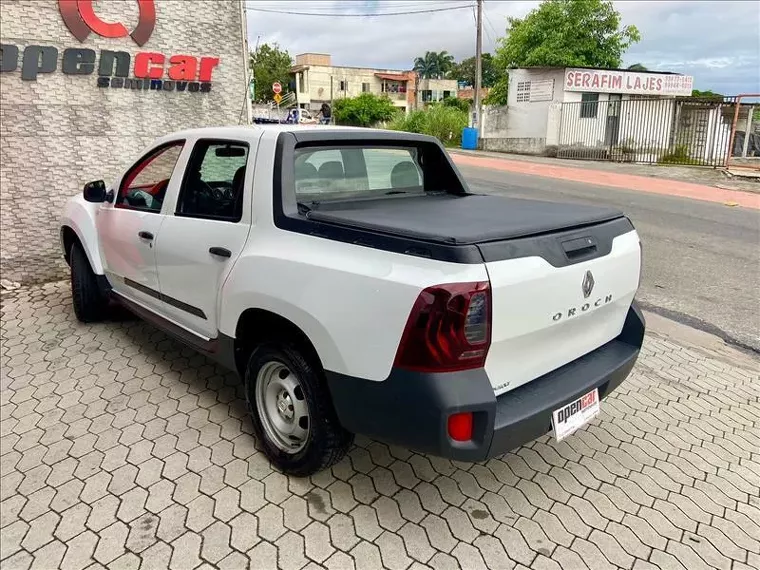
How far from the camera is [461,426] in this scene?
7.08 ft

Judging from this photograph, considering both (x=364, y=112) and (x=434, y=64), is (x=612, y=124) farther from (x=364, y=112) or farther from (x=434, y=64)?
(x=434, y=64)

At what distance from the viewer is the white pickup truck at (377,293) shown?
2.12m

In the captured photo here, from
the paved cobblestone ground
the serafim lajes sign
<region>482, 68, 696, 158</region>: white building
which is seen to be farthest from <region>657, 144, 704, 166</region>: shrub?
the paved cobblestone ground

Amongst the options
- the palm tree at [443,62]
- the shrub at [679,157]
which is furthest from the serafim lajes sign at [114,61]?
the palm tree at [443,62]

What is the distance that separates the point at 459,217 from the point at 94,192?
320 cm

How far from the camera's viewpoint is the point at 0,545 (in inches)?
98.2

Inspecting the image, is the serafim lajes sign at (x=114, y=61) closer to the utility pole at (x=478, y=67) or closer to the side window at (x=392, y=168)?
the side window at (x=392, y=168)

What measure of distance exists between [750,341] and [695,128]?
1870 centimetres

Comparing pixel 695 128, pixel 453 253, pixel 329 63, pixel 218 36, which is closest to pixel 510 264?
pixel 453 253

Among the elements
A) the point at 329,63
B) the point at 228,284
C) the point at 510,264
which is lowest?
the point at 228,284

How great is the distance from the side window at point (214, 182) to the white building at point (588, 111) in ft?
67.9

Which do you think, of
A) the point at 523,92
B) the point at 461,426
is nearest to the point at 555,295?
the point at 461,426

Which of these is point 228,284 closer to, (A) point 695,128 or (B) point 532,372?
(B) point 532,372

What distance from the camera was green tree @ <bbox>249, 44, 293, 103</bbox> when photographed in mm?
56781
